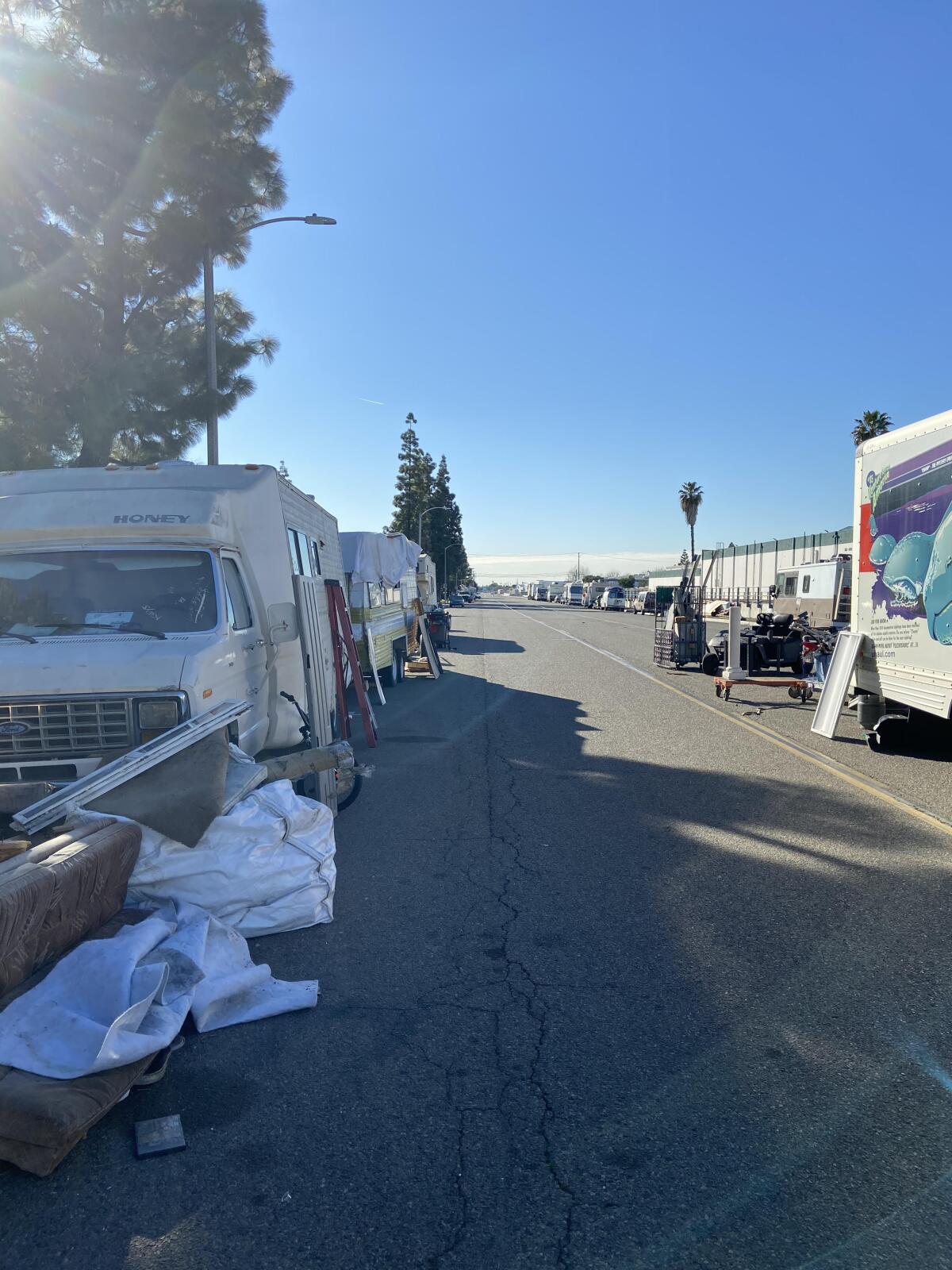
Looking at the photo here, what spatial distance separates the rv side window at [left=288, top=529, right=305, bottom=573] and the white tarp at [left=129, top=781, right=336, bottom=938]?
3.51 meters

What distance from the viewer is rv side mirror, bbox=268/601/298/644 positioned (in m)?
→ 7.30

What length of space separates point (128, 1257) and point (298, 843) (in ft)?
8.92

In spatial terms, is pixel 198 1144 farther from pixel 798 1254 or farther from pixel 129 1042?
pixel 798 1254

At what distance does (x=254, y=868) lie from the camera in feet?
16.6

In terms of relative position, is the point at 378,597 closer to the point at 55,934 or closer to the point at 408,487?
the point at 55,934

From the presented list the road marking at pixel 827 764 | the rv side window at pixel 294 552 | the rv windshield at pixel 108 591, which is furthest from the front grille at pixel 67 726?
the road marking at pixel 827 764

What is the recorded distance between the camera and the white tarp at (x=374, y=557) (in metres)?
17.3

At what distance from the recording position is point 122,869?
14.7ft

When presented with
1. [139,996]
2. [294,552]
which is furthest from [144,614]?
[139,996]

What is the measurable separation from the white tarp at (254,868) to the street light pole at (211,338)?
1338 centimetres

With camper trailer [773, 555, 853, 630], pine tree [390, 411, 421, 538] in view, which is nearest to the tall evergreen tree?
pine tree [390, 411, 421, 538]

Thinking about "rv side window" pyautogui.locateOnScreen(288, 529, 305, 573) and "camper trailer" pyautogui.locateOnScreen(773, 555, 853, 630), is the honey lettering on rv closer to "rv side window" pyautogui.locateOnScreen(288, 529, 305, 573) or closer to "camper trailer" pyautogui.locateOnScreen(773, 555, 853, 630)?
"rv side window" pyautogui.locateOnScreen(288, 529, 305, 573)

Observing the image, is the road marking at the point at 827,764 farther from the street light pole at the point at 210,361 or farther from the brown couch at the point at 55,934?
the street light pole at the point at 210,361

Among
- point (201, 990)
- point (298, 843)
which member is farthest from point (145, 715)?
point (201, 990)
